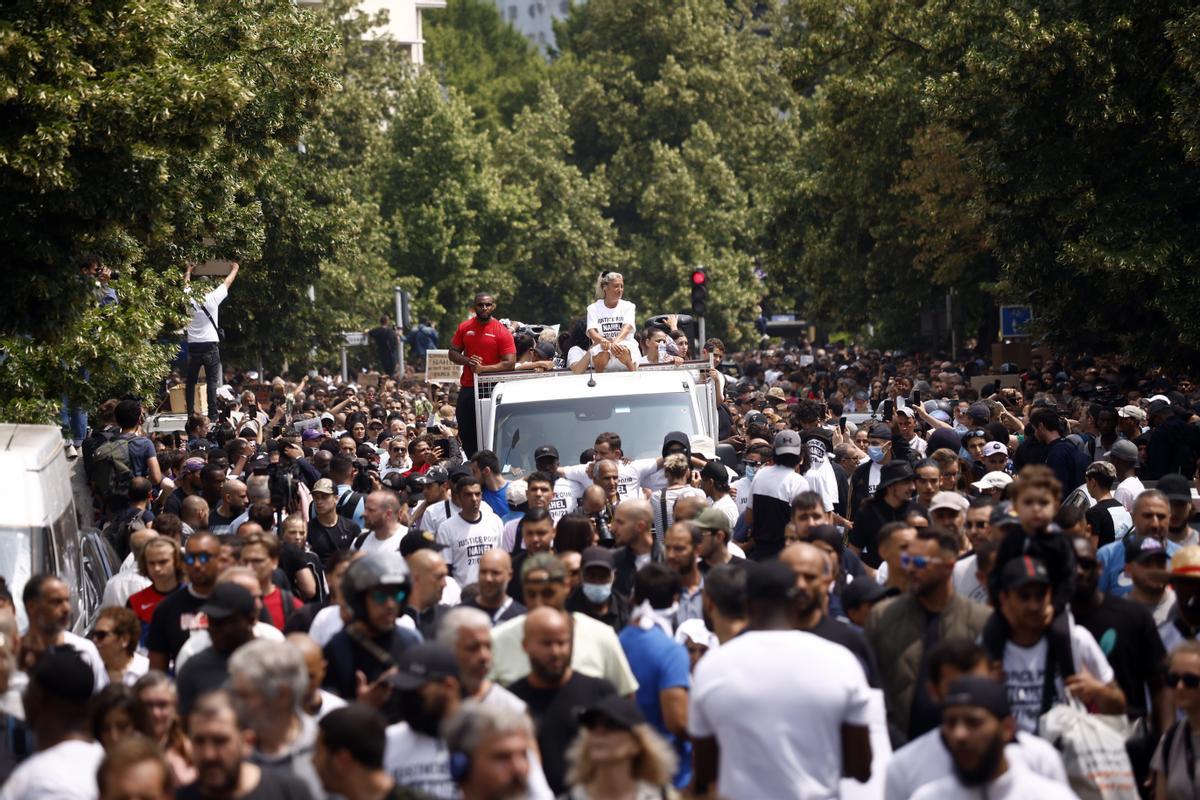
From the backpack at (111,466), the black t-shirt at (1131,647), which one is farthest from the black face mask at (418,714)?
the backpack at (111,466)

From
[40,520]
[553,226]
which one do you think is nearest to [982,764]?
[40,520]

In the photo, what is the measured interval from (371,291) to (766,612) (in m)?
41.6

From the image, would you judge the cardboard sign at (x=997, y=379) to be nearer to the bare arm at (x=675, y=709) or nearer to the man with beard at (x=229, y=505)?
the man with beard at (x=229, y=505)

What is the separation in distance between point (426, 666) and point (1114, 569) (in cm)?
486

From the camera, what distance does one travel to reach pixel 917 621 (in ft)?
24.8

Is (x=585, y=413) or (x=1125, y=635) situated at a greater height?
→ (x=585, y=413)

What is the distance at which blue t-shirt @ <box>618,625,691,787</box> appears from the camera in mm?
7395

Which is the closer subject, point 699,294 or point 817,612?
point 817,612

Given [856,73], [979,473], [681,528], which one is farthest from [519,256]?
[681,528]

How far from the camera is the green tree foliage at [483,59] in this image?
276ft

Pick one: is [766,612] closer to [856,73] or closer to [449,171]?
[856,73]

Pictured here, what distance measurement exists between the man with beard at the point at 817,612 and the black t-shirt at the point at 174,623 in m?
2.91

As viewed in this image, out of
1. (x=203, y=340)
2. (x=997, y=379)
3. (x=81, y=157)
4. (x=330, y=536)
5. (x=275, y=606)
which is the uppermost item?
(x=81, y=157)

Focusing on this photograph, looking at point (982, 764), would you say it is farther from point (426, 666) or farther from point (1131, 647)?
point (1131, 647)
